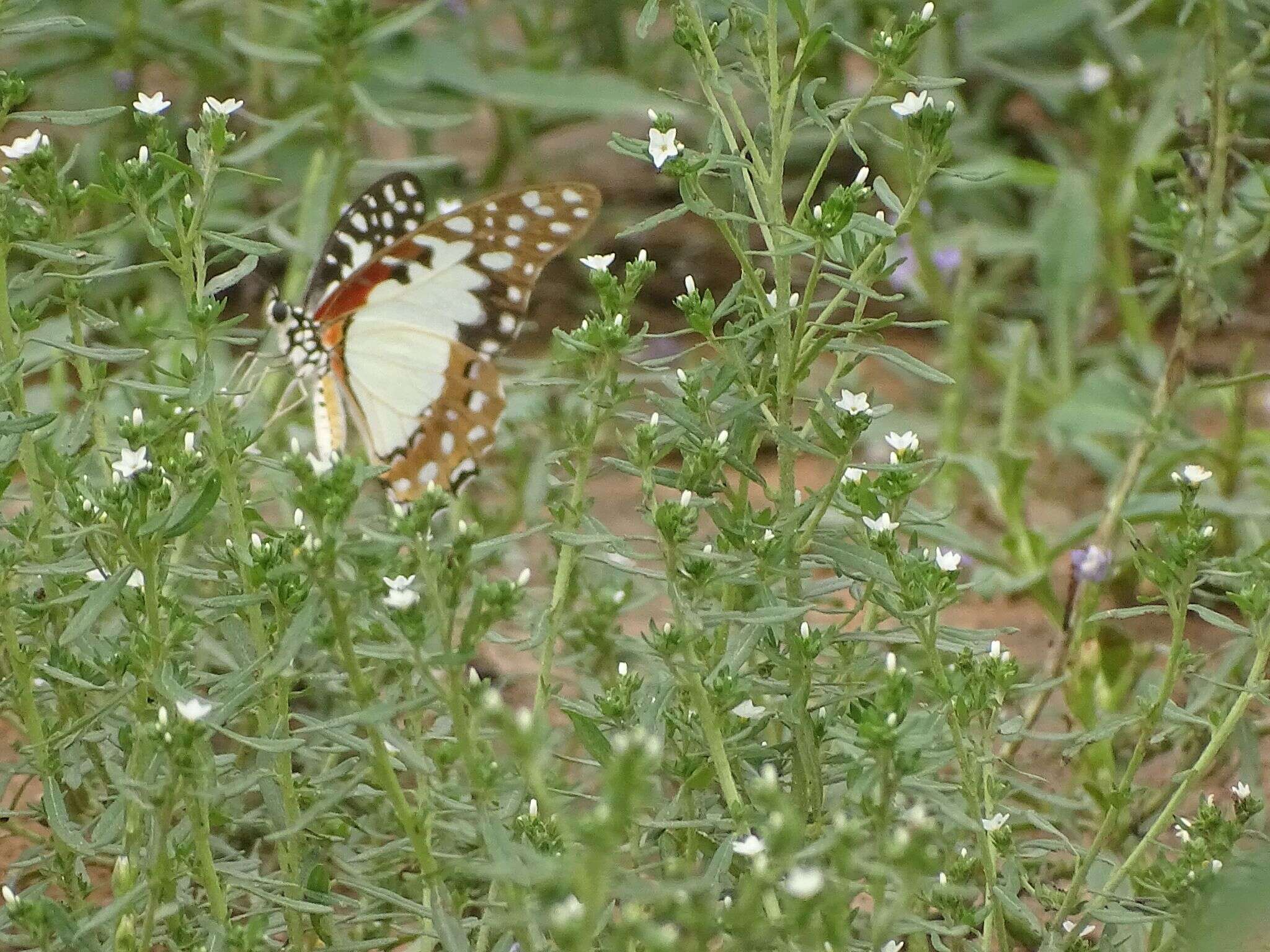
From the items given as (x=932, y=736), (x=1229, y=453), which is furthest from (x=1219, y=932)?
(x=1229, y=453)

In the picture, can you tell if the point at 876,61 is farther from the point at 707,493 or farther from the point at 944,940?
the point at 944,940

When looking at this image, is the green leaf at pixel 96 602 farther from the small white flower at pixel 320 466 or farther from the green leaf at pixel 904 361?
the green leaf at pixel 904 361

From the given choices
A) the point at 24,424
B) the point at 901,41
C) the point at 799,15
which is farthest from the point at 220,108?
the point at 901,41

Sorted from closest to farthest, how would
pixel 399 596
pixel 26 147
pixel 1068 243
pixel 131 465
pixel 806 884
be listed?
pixel 806 884 → pixel 399 596 → pixel 131 465 → pixel 26 147 → pixel 1068 243

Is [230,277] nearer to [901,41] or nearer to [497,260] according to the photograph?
[901,41]

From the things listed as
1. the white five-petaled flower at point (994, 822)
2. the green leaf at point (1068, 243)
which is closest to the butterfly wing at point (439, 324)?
the white five-petaled flower at point (994, 822)

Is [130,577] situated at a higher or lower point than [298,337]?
higher
